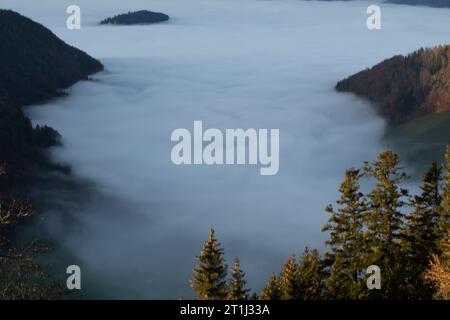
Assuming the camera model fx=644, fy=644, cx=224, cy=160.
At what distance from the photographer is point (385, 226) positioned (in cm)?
4350

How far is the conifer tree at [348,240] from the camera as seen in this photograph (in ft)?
141

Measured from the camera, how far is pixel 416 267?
47031 mm

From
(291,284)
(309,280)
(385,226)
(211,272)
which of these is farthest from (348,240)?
(211,272)

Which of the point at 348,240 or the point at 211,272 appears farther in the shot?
the point at 348,240

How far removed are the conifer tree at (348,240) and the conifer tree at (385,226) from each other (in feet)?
2.31

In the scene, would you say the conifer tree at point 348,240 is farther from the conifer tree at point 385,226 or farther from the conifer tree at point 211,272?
the conifer tree at point 211,272

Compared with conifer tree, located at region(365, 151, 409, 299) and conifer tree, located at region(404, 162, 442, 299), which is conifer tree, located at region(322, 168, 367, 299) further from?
conifer tree, located at region(404, 162, 442, 299)

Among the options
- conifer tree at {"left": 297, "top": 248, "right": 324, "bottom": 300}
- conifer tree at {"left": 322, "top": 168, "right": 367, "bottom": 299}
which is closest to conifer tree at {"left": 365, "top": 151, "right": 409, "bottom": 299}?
conifer tree at {"left": 322, "top": 168, "right": 367, "bottom": 299}

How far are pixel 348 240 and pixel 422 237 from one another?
8998mm

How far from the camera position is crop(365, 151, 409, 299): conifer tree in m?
43.1

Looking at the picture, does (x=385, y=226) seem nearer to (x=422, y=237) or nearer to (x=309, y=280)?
(x=309, y=280)

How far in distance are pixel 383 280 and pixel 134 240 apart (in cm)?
12945

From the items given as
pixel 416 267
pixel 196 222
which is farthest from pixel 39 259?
pixel 416 267

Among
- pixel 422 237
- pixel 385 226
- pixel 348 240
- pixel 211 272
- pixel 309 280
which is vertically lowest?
pixel 309 280
